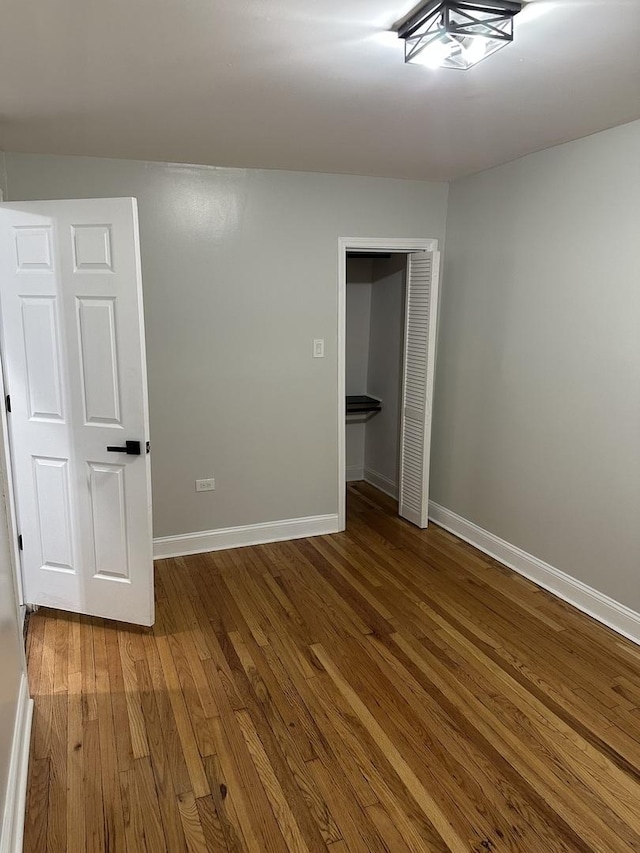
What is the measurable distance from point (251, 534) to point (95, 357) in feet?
5.93

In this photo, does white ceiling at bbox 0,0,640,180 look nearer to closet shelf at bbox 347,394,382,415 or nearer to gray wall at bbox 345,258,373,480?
gray wall at bbox 345,258,373,480

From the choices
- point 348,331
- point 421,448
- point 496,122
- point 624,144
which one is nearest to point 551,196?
point 624,144

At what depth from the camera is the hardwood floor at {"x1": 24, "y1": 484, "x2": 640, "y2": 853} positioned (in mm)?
1920

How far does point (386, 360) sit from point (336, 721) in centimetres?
338

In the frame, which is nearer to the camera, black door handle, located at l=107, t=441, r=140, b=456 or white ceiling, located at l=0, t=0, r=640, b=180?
white ceiling, located at l=0, t=0, r=640, b=180

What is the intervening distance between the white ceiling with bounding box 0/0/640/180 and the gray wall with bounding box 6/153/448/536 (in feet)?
0.94

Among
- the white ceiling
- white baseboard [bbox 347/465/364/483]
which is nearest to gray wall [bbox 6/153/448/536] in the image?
the white ceiling

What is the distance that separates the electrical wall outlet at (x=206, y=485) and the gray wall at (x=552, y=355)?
1.73 meters

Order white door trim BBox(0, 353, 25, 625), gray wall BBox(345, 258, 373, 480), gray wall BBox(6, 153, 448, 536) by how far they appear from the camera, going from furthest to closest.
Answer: gray wall BBox(345, 258, 373, 480), gray wall BBox(6, 153, 448, 536), white door trim BBox(0, 353, 25, 625)

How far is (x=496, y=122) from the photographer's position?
273 centimetres

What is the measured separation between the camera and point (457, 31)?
1692 millimetres

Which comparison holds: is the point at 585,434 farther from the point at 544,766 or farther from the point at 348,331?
the point at 348,331

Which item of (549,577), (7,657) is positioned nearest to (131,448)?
(7,657)

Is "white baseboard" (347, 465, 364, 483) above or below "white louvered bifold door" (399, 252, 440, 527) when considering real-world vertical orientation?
below
